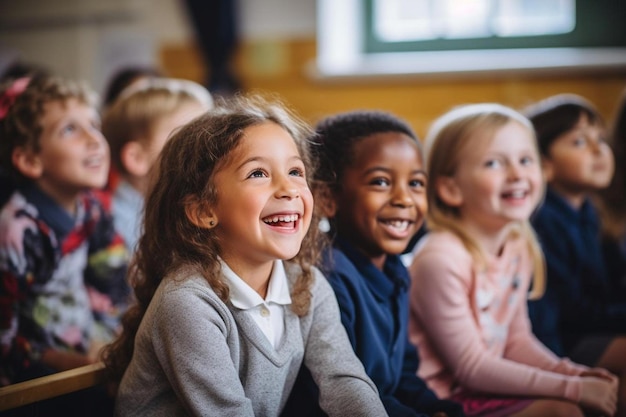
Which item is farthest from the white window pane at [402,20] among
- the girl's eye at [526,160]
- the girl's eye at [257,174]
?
the girl's eye at [257,174]

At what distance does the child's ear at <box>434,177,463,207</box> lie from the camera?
4.92 feet

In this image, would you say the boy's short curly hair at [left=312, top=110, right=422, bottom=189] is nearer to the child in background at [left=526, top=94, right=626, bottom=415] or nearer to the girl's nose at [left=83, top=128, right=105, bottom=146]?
the girl's nose at [left=83, top=128, right=105, bottom=146]

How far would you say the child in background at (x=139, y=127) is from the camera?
1.87 meters

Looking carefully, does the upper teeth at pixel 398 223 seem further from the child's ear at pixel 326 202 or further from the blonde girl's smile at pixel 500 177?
the blonde girl's smile at pixel 500 177

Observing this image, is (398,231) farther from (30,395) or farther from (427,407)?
(30,395)

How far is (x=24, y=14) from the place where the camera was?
427 cm

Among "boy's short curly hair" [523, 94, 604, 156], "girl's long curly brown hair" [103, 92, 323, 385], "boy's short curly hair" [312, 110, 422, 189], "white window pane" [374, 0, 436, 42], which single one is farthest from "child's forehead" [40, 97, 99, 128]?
"white window pane" [374, 0, 436, 42]

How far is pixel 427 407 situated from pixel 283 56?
9.26 feet

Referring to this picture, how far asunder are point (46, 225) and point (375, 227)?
31.6 inches

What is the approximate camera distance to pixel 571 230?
187cm

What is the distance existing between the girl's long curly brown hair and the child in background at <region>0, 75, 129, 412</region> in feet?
1.29


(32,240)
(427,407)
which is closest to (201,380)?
(427,407)

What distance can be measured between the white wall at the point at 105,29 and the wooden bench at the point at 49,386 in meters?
2.90

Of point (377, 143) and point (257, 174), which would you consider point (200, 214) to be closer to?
point (257, 174)
